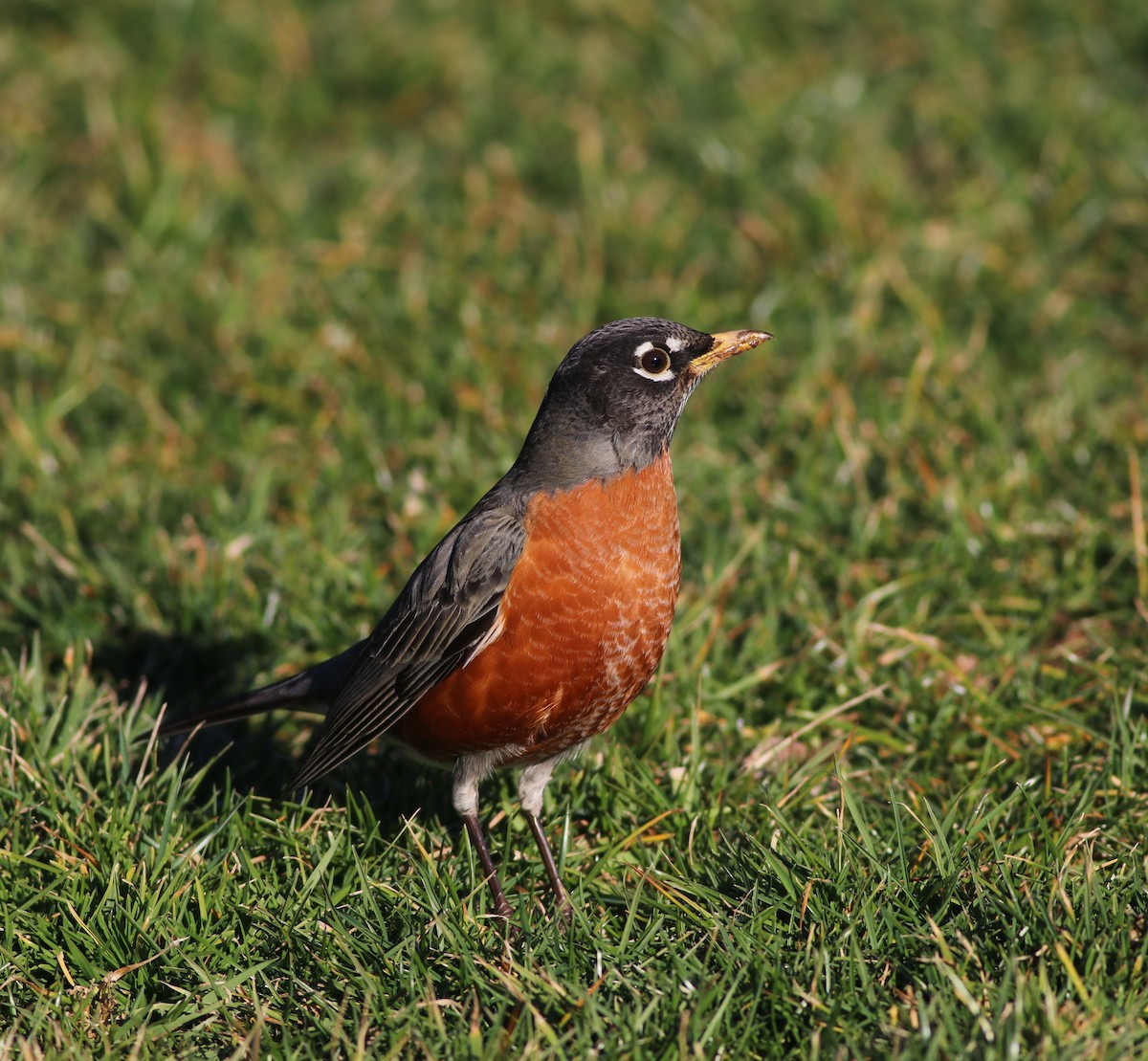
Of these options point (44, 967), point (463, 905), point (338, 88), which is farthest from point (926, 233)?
point (44, 967)

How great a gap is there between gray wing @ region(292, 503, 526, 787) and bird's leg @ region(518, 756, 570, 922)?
0.43m

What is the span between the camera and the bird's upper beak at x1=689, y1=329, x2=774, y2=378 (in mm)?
4500

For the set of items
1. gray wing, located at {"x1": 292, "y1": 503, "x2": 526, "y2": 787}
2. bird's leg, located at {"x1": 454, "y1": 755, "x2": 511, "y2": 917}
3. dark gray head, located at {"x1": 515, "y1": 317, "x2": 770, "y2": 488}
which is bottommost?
bird's leg, located at {"x1": 454, "y1": 755, "x2": 511, "y2": 917}

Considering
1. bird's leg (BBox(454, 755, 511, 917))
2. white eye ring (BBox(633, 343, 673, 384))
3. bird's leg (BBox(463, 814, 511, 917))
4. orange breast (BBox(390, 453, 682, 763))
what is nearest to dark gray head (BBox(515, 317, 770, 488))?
white eye ring (BBox(633, 343, 673, 384))

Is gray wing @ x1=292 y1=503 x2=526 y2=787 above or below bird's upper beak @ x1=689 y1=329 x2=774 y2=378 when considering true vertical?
below

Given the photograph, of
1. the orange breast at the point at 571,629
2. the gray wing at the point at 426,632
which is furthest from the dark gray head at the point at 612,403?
the gray wing at the point at 426,632

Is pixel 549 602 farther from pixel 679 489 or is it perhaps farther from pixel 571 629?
pixel 679 489

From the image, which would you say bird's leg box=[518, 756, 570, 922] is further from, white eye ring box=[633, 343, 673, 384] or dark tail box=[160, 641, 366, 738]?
white eye ring box=[633, 343, 673, 384]

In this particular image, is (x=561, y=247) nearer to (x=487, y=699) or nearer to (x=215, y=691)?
(x=215, y=691)

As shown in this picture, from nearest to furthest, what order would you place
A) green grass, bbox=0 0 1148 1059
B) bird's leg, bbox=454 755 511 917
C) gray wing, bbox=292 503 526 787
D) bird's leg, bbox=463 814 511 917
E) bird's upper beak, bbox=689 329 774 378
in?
green grass, bbox=0 0 1148 1059, bird's leg, bbox=463 814 511 917, gray wing, bbox=292 503 526 787, bird's leg, bbox=454 755 511 917, bird's upper beak, bbox=689 329 774 378

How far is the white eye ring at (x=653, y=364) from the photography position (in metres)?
4.38

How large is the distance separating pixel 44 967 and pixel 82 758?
87 cm

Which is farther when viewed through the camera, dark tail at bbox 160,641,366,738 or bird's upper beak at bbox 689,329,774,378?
dark tail at bbox 160,641,366,738

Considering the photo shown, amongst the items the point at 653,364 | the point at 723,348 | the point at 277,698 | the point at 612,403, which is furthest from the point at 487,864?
the point at 723,348
